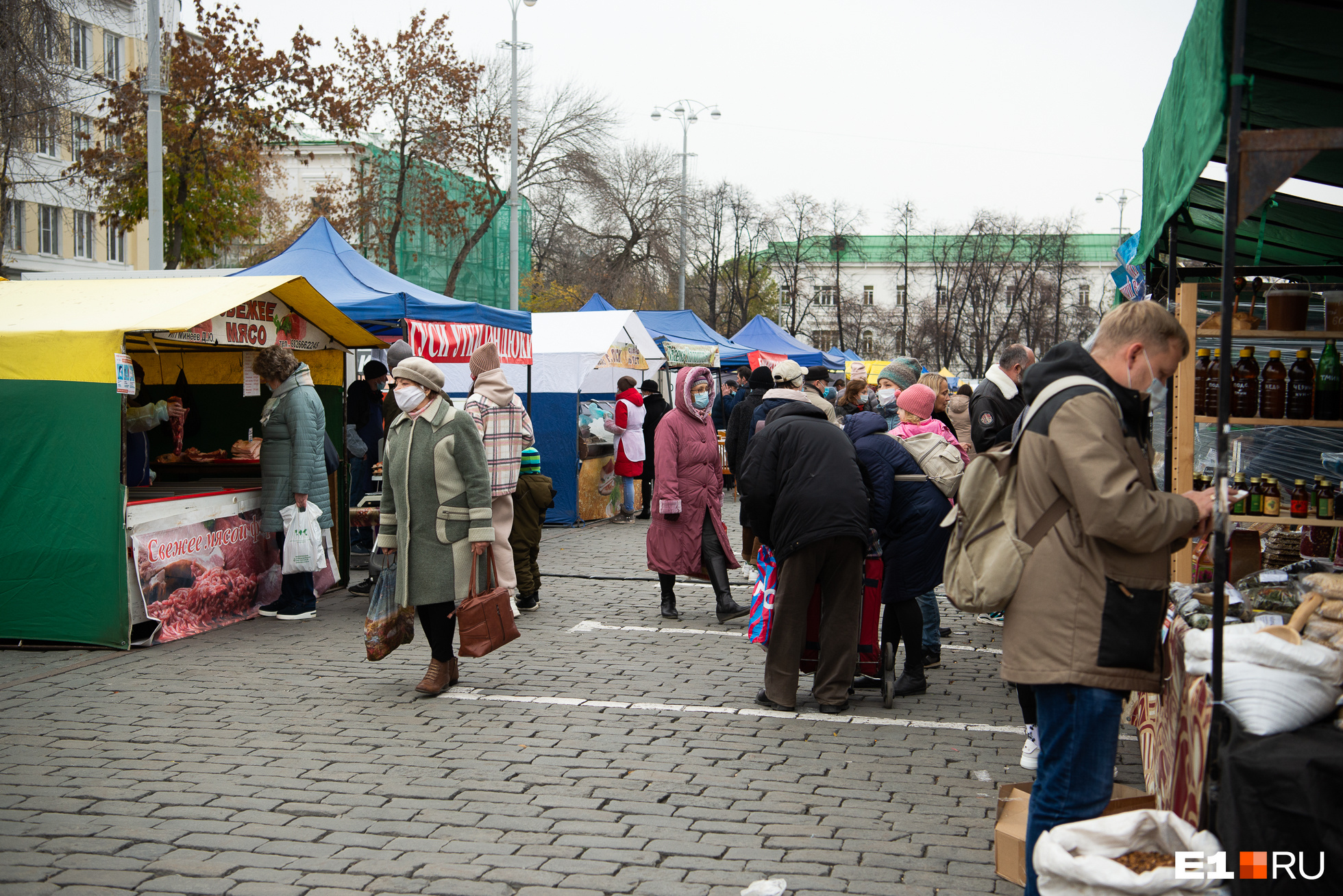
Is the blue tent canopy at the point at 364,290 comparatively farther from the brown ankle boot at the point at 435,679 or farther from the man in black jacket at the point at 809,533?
the man in black jacket at the point at 809,533

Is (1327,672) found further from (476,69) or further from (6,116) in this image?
(476,69)

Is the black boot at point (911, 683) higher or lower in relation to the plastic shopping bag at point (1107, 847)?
lower

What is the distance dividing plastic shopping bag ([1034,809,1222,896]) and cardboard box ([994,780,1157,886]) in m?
0.55

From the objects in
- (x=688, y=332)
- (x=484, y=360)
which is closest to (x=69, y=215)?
(x=688, y=332)

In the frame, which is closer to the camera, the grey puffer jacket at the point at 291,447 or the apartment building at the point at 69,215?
the grey puffer jacket at the point at 291,447

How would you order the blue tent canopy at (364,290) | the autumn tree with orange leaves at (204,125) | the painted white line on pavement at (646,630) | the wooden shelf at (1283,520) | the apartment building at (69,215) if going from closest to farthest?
1. the wooden shelf at (1283,520)
2. the painted white line on pavement at (646,630)
3. the blue tent canopy at (364,290)
4. the autumn tree with orange leaves at (204,125)
5. the apartment building at (69,215)

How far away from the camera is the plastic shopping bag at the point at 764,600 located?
6367 millimetres

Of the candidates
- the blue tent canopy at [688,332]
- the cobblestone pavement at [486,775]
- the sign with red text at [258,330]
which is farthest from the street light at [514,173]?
the cobblestone pavement at [486,775]

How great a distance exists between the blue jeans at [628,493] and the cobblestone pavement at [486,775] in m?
8.14

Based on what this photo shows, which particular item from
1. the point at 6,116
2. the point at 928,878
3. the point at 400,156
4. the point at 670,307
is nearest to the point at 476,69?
the point at 400,156

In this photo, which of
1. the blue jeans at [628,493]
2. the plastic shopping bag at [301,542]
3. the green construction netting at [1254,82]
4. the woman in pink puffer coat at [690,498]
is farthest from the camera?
the blue jeans at [628,493]

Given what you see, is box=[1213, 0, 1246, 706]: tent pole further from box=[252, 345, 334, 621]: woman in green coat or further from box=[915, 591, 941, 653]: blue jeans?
box=[252, 345, 334, 621]: woman in green coat


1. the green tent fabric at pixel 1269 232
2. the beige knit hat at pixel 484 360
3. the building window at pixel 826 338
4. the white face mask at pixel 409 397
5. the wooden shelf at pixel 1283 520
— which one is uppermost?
→ the building window at pixel 826 338

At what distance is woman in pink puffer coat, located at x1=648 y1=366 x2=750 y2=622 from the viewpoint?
829 cm
